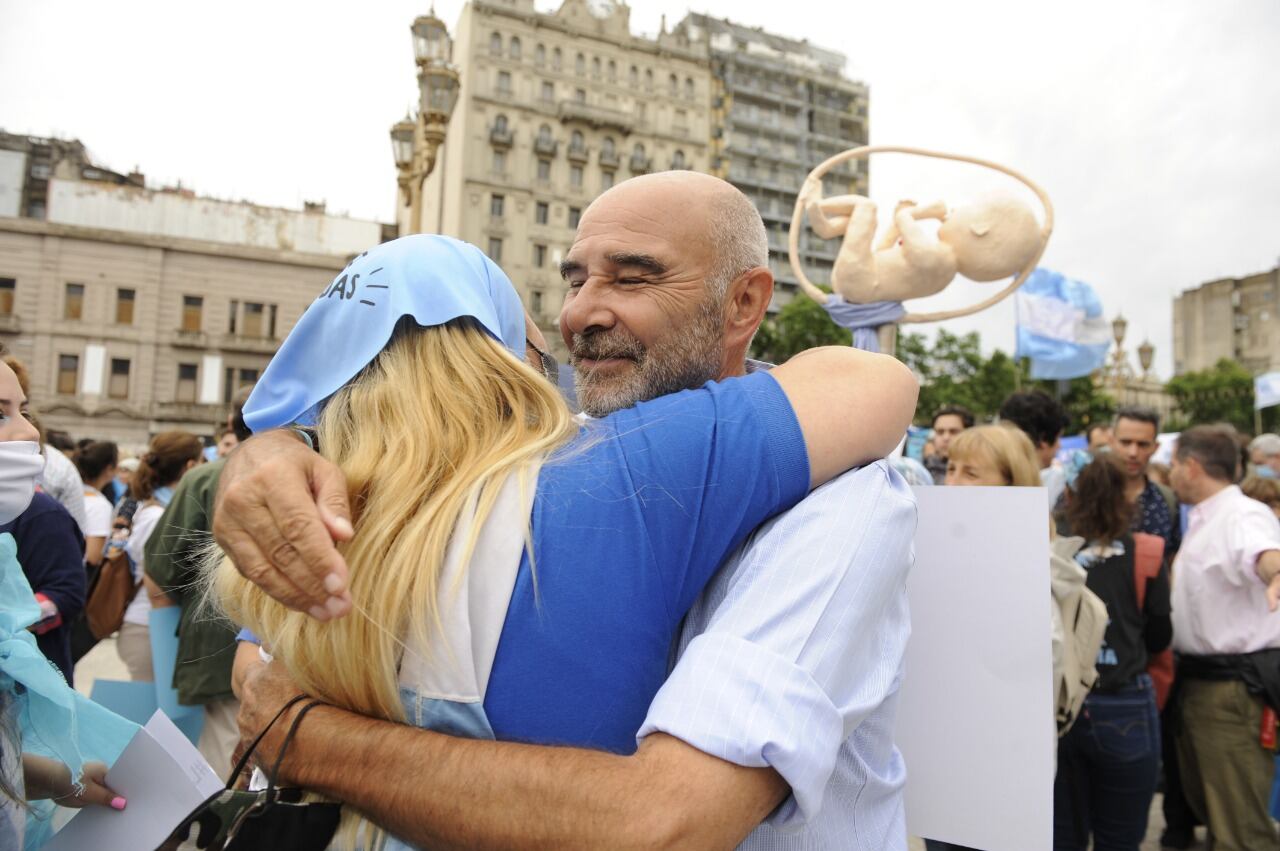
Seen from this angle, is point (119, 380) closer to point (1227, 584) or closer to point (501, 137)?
point (501, 137)

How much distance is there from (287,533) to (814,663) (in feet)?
2.01

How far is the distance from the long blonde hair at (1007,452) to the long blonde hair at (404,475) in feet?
8.93

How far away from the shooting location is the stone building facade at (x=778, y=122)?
57.7 metres

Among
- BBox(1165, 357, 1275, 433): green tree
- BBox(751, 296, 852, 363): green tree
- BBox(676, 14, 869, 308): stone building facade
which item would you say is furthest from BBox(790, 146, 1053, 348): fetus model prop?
BBox(1165, 357, 1275, 433): green tree

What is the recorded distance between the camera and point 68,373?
36.3 m

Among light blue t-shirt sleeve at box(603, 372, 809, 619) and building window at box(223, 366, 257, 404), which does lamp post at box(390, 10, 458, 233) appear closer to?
light blue t-shirt sleeve at box(603, 372, 809, 619)

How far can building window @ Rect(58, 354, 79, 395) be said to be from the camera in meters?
36.0

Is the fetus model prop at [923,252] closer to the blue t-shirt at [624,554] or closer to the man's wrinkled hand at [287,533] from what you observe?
the blue t-shirt at [624,554]

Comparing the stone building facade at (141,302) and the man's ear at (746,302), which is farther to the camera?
the stone building facade at (141,302)

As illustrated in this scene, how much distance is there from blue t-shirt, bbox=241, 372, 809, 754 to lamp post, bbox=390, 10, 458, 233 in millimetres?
6527


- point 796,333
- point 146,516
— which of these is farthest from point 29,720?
point 796,333

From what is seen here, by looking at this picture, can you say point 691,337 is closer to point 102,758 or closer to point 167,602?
point 102,758

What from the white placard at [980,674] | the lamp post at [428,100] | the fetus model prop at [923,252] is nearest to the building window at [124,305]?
the lamp post at [428,100]

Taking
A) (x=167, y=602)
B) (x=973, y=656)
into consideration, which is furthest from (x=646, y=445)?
(x=167, y=602)
